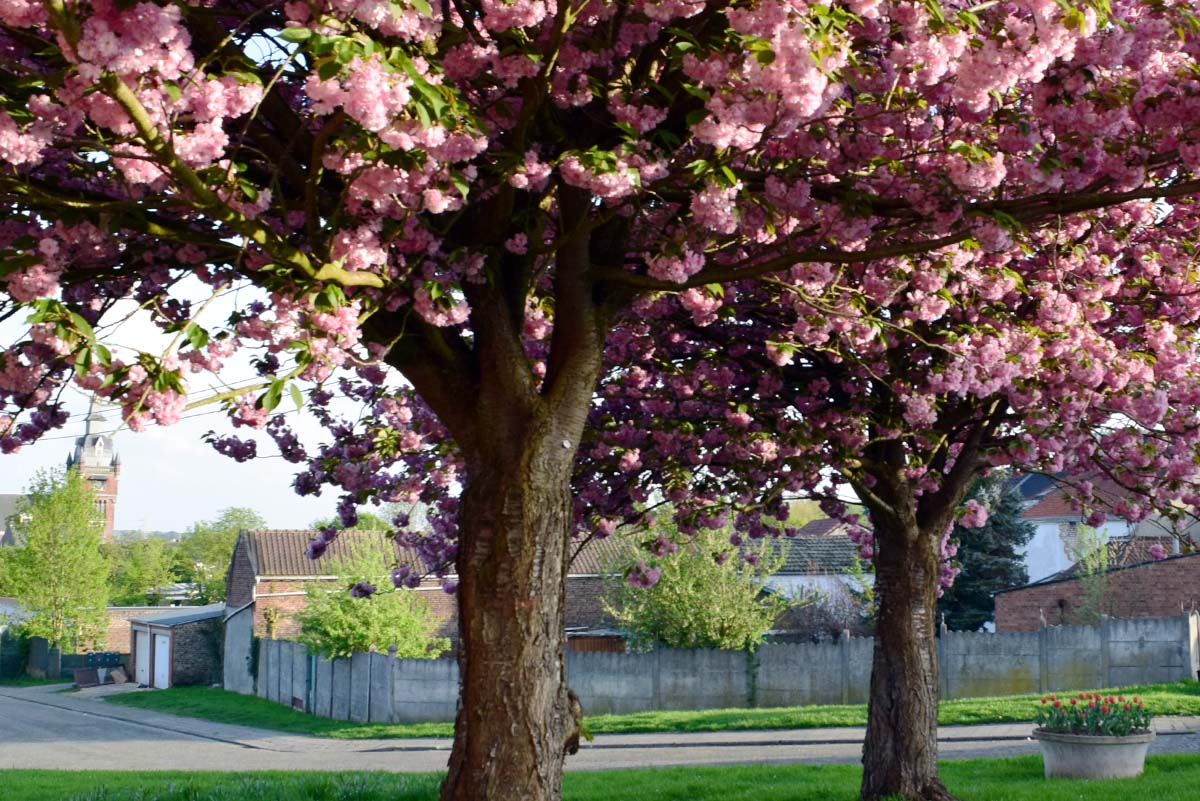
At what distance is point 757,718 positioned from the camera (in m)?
26.7

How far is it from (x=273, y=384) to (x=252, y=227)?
30.5 inches

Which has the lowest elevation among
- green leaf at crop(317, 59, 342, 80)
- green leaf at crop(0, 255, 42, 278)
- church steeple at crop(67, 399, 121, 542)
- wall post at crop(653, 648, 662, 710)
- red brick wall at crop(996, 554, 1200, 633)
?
wall post at crop(653, 648, 662, 710)

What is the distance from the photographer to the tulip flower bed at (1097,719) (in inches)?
517

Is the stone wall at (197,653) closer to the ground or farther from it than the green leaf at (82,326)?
closer to the ground

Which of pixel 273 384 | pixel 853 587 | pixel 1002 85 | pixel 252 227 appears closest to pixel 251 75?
pixel 252 227

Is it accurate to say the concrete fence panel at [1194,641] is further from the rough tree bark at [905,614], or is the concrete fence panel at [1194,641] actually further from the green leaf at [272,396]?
the green leaf at [272,396]

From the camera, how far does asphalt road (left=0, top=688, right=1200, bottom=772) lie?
67.1ft

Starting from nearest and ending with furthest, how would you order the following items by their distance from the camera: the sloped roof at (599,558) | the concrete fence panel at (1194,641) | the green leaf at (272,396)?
the green leaf at (272,396) → the concrete fence panel at (1194,641) → the sloped roof at (599,558)

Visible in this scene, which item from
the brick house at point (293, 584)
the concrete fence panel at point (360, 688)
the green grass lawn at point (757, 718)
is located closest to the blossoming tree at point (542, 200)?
the green grass lawn at point (757, 718)

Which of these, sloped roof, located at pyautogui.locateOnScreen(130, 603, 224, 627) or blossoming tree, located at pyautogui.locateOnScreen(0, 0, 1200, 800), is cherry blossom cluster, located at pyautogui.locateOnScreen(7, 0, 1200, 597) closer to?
blossoming tree, located at pyautogui.locateOnScreen(0, 0, 1200, 800)

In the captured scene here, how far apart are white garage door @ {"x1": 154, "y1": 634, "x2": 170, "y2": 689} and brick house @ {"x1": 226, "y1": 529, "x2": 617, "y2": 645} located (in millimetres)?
2807

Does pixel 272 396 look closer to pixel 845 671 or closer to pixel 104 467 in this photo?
pixel 845 671

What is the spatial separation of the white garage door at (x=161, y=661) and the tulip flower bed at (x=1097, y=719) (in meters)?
40.4

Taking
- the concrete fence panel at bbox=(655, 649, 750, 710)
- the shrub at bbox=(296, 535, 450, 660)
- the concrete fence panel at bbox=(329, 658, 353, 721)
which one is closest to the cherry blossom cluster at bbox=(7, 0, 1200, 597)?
the concrete fence panel at bbox=(655, 649, 750, 710)
